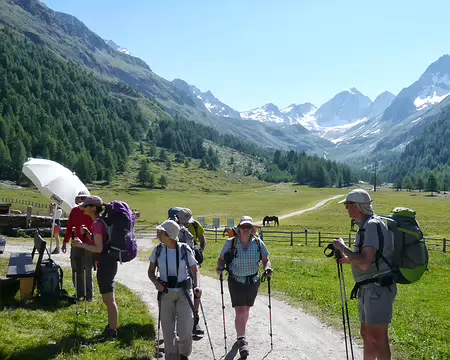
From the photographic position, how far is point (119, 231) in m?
8.61

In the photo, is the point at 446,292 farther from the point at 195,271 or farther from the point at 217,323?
the point at 195,271

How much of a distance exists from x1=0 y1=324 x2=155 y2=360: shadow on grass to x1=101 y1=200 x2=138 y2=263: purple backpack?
1819 millimetres

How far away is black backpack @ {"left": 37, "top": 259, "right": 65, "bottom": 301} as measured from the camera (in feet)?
36.3

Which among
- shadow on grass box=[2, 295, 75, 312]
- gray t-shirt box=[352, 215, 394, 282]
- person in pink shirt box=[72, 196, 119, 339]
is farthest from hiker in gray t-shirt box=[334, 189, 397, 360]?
shadow on grass box=[2, 295, 75, 312]

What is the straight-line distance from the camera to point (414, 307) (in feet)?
42.5

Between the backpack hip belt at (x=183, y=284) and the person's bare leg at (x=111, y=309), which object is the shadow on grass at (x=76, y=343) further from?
the backpack hip belt at (x=183, y=284)

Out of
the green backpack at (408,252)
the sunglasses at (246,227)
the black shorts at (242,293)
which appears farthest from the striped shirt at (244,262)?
the green backpack at (408,252)

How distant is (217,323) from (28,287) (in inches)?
199

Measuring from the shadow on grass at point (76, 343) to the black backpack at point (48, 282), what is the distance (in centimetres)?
243

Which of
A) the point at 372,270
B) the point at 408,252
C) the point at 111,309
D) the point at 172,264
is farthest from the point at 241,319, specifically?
the point at 408,252

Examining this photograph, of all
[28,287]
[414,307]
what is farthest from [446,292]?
[28,287]

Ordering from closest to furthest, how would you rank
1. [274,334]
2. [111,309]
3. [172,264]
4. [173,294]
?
[173,294] < [172,264] < [111,309] < [274,334]

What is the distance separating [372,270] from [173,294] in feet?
11.3

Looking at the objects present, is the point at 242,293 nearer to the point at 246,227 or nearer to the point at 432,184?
the point at 246,227
